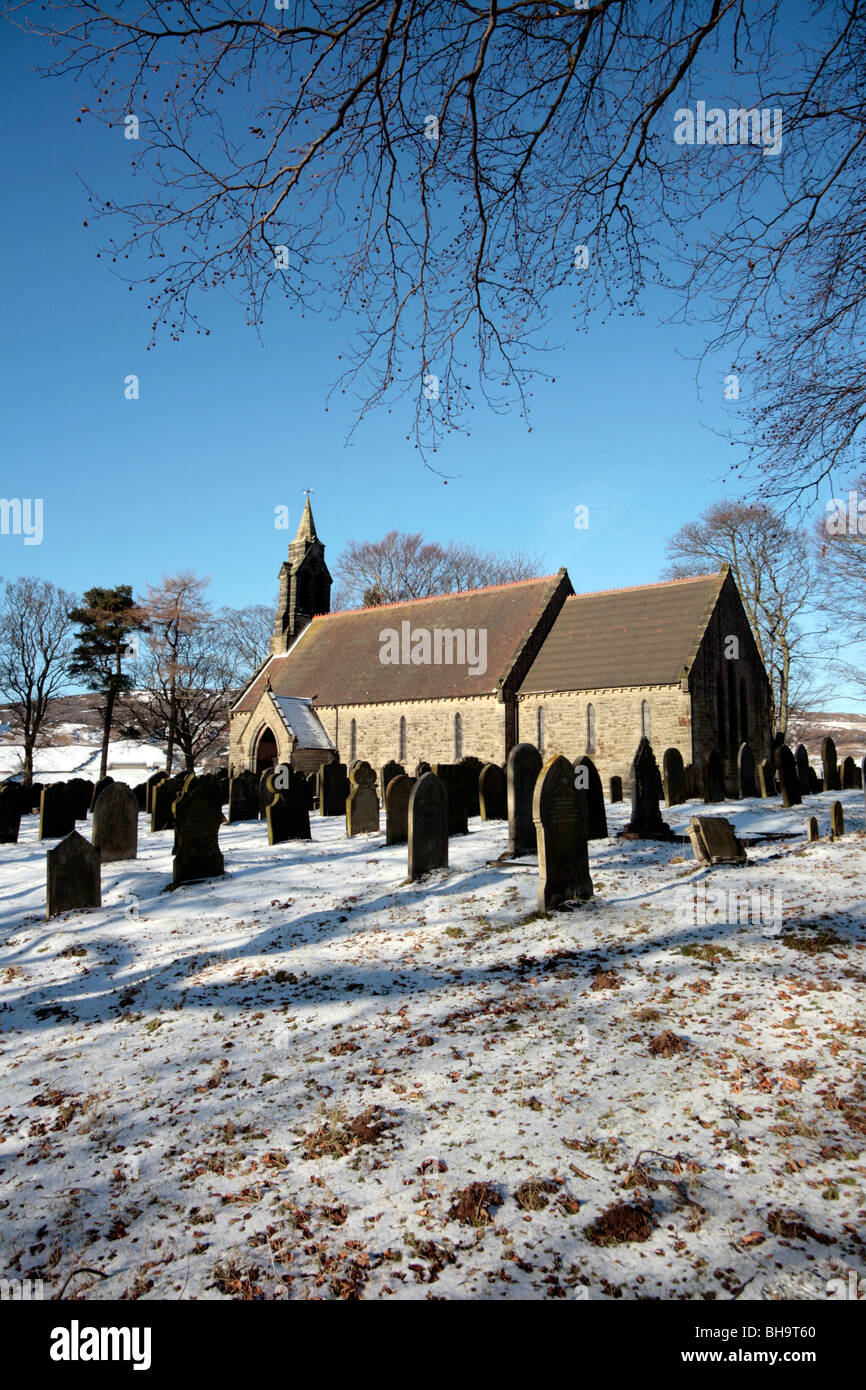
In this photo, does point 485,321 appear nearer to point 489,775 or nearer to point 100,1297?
point 100,1297

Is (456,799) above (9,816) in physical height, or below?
above

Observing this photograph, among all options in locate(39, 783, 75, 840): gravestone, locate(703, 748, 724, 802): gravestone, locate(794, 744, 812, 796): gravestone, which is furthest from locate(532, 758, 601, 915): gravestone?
locate(794, 744, 812, 796): gravestone

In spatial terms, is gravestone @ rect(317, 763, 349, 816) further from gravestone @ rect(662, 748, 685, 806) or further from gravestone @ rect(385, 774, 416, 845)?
gravestone @ rect(662, 748, 685, 806)

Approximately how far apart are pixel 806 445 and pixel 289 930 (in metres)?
6.45

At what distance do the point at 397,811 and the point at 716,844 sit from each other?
467 cm

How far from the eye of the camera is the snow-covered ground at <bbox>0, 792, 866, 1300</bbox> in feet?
8.70

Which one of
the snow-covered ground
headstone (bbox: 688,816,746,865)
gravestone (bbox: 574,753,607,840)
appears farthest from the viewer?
gravestone (bbox: 574,753,607,840)

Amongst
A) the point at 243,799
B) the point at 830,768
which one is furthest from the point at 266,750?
the point at 830,768

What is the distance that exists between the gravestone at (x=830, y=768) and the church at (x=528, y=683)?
3.49m

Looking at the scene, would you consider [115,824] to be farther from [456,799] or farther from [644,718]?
[644,718]

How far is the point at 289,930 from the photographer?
6.83 m

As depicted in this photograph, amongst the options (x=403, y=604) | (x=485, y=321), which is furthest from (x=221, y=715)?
(x=485, y=321)

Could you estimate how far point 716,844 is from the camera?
25.3 feet

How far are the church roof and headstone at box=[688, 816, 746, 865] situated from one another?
48.8 ft
